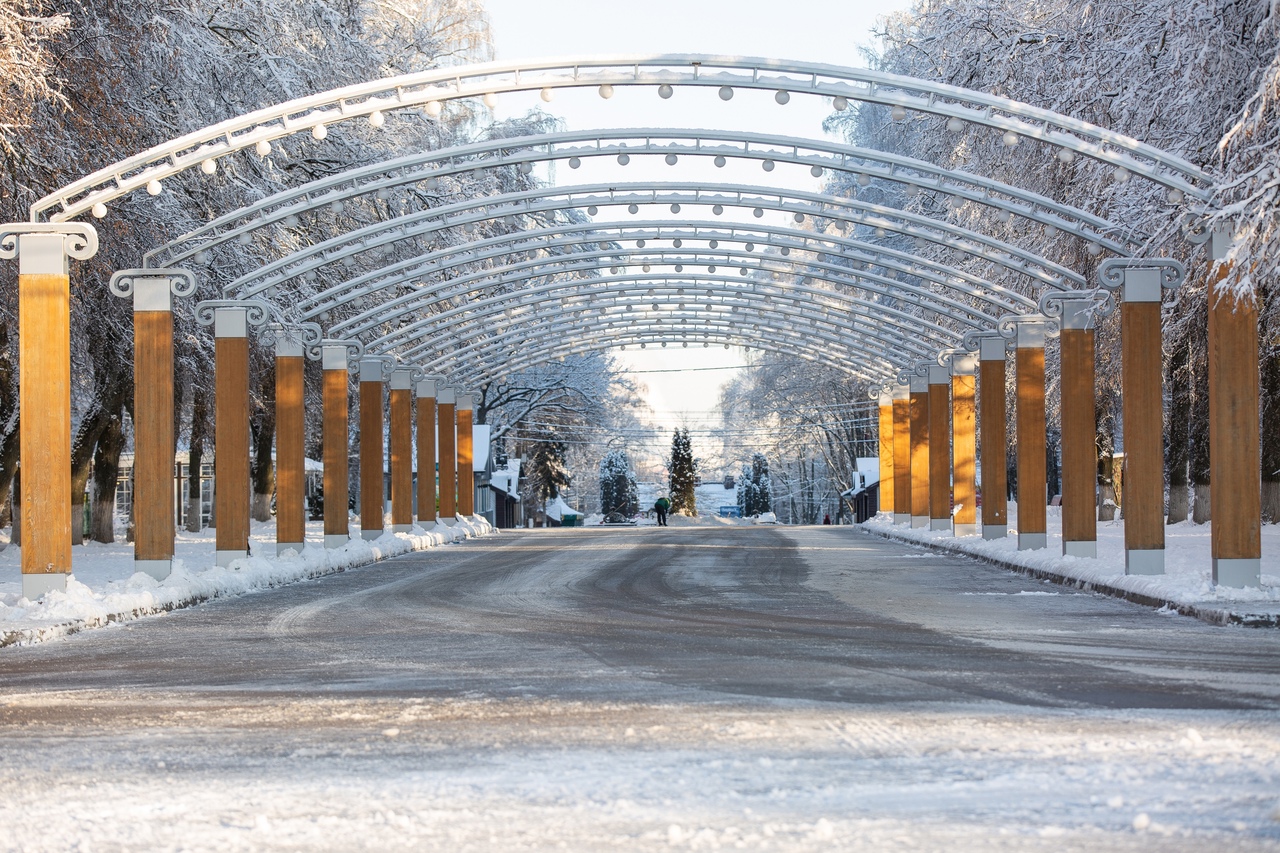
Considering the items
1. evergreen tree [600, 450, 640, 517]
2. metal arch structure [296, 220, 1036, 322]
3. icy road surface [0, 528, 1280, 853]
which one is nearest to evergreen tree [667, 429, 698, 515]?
evergreen tree [600, 450, 640, 517]

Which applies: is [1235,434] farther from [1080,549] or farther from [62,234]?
[62,234]

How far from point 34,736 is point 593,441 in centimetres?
6915

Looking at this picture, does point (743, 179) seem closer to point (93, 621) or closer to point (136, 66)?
point (136, 66)

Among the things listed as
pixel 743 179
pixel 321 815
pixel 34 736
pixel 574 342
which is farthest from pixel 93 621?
pixel 574 342

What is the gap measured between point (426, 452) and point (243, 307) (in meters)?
16.5

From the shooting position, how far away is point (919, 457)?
3741 cm

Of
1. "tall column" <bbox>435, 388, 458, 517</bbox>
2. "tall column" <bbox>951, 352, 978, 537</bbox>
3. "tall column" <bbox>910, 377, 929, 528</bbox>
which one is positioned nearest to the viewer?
"tall column" <bbox>951, 352, 978, 537</bbox>

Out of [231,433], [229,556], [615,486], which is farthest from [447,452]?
[615,486]

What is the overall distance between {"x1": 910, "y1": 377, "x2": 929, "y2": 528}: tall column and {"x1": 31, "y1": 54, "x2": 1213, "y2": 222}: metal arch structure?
21.3 metres

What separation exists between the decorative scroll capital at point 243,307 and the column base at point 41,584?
246 inches

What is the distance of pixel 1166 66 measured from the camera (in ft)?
57.0

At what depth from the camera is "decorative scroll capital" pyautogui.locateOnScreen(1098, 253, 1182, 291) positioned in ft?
55.6

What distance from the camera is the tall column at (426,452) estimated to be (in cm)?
3716

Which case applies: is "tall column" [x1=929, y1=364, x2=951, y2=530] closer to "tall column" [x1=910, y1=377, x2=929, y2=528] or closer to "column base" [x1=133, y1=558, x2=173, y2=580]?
"tall column" [x1=910, y1=377, x2=929, y2=528]
